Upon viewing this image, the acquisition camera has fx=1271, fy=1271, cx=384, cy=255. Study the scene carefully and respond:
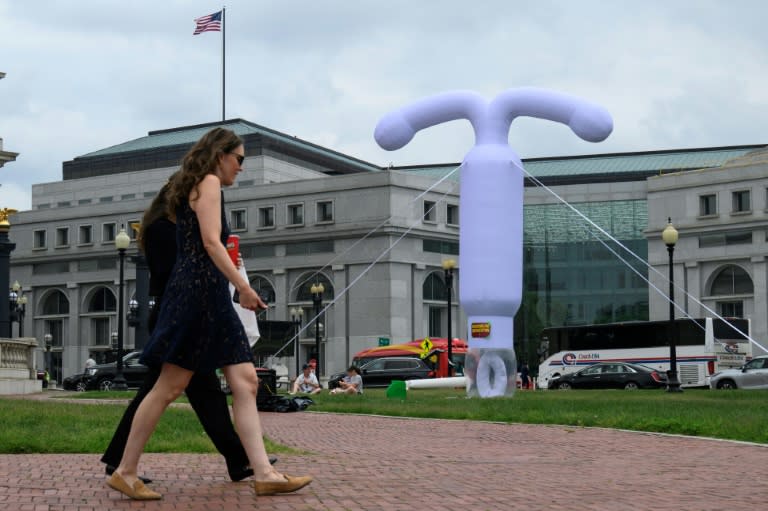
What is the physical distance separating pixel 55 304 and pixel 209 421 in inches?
3854

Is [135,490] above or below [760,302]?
below

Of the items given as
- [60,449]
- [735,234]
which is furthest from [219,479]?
[735,234]

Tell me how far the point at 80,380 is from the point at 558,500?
40048mm

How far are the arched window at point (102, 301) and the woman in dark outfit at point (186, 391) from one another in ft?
304

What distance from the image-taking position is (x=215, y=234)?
7242 mm

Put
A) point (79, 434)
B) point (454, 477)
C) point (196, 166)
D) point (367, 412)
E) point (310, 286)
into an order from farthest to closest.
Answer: point (310, 286) < point (367, 412) < point (79, 434) < point (454, 477) < point (196, 166)

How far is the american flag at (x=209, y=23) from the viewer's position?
242 feet

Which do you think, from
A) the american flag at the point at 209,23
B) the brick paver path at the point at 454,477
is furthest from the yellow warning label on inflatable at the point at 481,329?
the american flag at the point at 209,23

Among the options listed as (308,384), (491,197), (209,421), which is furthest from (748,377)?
(209,421)

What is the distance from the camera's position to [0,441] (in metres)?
10.9

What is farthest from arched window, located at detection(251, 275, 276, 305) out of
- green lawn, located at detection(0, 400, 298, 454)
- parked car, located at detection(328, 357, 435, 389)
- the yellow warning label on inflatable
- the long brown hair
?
the long brown hair

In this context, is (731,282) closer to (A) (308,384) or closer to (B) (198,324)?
(A) (308,384)

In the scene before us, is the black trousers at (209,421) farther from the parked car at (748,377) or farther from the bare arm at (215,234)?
the parked car at (748,377)

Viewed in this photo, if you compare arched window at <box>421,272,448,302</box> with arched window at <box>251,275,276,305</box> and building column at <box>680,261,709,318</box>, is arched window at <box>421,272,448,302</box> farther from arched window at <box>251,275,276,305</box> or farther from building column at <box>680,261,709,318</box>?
building column at <box>680,261,709,318</box>
